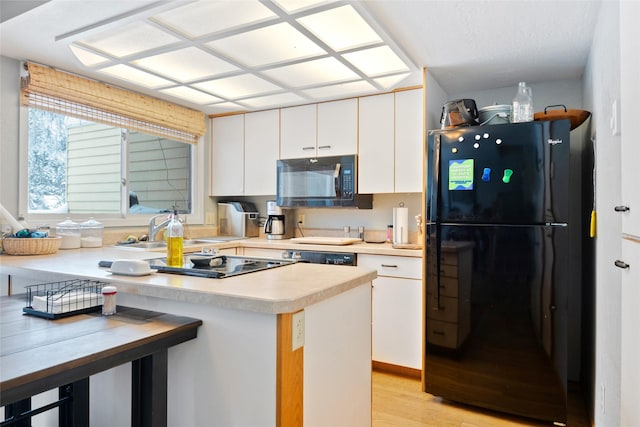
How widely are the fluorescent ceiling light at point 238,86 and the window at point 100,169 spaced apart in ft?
2.80

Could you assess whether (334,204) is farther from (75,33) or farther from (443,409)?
(75,33)

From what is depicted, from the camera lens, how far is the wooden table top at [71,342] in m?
0.89

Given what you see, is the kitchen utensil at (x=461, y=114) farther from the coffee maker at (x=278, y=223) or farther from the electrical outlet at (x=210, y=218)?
the electrical outlet at (x=210, y=218)

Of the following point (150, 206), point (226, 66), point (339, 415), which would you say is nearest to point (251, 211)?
point (150, 206)

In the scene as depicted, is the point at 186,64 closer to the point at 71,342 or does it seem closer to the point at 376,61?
the point at 376,61

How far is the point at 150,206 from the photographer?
11.6 feet

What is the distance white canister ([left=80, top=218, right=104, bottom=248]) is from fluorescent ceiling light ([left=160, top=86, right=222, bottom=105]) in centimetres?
115

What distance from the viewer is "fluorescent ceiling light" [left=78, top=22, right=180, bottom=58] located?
2008 millimetres

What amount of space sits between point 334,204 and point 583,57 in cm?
197

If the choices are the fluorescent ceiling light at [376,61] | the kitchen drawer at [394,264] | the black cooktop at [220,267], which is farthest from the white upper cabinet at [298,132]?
the black cooktop at [220,267]

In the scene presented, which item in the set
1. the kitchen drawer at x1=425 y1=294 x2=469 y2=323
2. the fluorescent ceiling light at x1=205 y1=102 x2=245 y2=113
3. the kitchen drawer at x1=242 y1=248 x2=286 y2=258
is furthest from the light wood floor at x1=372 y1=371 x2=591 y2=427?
the fluorescent ceiling light at x1=205 y1=102 x2=245 y2=113

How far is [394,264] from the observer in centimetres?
281

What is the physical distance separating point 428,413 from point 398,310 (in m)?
0.68

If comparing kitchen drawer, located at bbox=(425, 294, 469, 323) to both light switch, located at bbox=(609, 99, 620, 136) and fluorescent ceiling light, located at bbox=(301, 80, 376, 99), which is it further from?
fluorescent ceiling light, located at bbox=(301, 80, 376, 99)
